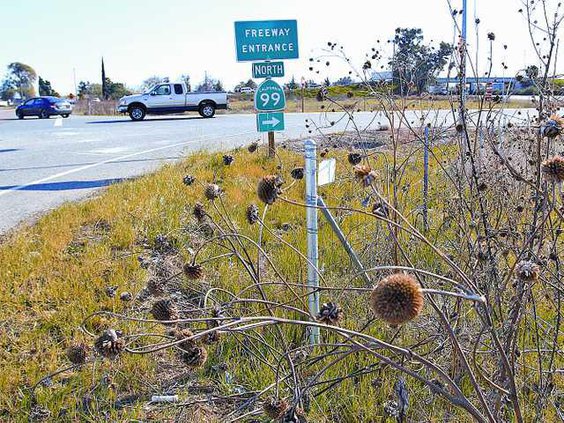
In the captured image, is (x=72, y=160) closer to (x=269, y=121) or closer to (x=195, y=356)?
(x=269, y=121)

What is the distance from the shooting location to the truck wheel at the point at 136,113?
2333 cm

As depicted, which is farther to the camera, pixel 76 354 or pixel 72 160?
pixel 72 160

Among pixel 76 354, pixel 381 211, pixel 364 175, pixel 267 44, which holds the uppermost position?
pixel 267 44

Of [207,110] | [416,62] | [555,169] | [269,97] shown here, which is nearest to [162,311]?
[555,169]

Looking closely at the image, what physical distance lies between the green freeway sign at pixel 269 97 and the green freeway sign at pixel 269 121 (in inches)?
3.2

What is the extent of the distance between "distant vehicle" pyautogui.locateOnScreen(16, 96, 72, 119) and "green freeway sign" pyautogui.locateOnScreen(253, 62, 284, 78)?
73.4 feet

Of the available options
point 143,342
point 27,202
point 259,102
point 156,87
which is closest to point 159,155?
point 259,102

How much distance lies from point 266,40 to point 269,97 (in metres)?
0.92

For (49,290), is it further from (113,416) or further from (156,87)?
(156,87)

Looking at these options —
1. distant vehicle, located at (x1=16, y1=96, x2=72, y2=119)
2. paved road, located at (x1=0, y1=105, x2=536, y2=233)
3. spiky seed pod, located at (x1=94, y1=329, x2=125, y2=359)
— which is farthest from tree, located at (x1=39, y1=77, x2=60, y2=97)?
spiky seed pod, located at (x1=94, y1=329, x2=125, y2=359)

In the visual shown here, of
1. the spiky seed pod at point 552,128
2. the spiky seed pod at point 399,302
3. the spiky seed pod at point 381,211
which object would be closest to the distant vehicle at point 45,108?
the spiky seed pod at point 381,211

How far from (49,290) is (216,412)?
147cm

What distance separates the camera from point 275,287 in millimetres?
3320

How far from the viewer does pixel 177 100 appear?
79.7 feet
